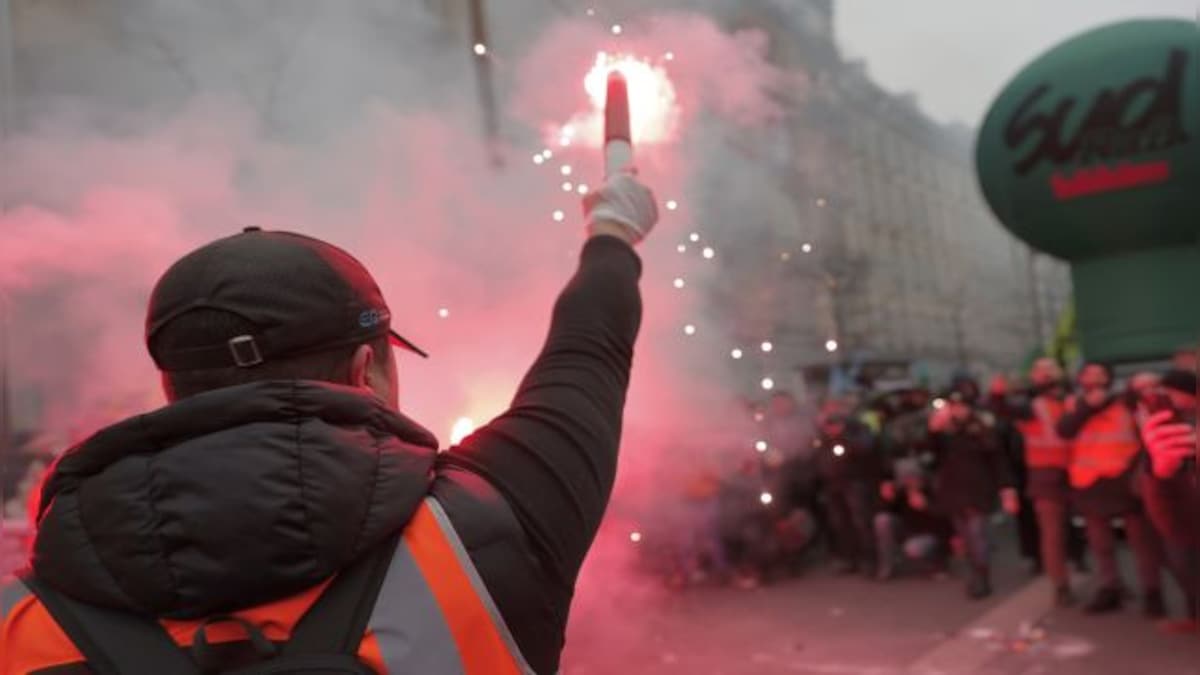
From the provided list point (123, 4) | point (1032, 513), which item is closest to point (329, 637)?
point (123, 4)

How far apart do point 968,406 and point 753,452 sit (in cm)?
135

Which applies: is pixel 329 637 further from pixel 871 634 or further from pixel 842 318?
pixel 842 318

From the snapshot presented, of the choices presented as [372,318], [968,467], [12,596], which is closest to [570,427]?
[372,318]

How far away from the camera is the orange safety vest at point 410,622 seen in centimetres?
75

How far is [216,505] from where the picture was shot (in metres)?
0.72

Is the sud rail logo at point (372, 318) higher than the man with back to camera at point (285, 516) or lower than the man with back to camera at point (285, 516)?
higher

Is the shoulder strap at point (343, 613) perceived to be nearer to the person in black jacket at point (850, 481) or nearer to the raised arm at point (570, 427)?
the raised arm at point (570, 427)

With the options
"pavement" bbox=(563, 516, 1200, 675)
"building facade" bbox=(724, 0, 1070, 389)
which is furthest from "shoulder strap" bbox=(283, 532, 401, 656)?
"building facade" bbox=(724, 0, 1070, 389)

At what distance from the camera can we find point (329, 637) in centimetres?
75

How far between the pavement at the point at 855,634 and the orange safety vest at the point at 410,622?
3.64 m

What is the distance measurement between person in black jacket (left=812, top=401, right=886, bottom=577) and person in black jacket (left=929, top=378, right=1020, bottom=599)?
576 millimetres

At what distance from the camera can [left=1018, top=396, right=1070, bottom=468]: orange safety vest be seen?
515cm

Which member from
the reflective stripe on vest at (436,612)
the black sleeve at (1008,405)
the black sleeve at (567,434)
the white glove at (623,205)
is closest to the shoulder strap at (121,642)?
the reflective stripe on vest at (436,612)

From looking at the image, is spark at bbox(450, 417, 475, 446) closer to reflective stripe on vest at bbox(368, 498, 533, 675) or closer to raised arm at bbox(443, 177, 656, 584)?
raised arm at bbox(443, 177, 656, 584)
